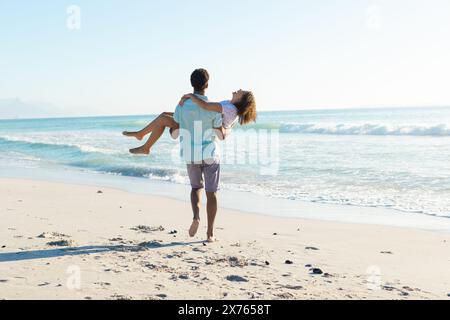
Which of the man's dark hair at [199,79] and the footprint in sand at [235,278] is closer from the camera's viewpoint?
the footprint in sand at [235,278]

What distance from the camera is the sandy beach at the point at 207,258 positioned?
4.03 m

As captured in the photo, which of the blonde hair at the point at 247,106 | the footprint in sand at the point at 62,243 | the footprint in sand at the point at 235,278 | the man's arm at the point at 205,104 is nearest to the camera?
the footprint in sand at the point at 235,278

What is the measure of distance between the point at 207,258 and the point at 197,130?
4.47ft

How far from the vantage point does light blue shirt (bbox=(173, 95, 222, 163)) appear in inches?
212

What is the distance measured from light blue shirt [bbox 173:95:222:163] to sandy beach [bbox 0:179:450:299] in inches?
40.4

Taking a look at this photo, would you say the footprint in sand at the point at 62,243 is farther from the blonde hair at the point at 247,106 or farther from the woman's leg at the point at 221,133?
the blonde hair at the point at 247,106

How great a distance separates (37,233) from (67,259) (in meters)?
1.41

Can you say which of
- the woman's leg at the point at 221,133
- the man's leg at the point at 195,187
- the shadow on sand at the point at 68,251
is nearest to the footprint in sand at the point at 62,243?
the shadow on sand at the point at 68,251

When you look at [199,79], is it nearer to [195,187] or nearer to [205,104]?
[205,104]

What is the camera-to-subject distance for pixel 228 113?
17.9ft

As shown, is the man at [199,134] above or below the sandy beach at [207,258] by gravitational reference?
above

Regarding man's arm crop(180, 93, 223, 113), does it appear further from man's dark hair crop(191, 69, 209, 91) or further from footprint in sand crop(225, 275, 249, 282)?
footprint in sand crop(225, 275, 249, 282)

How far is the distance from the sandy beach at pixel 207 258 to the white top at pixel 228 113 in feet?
4.47
